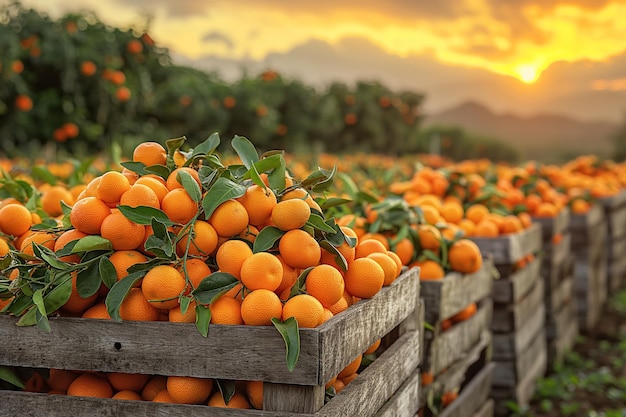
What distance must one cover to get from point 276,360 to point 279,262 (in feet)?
0.81

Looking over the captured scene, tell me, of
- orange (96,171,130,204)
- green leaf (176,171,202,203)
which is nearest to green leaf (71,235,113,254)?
orange (96,171,130,204)

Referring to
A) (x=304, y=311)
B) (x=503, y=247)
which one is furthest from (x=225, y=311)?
(x=503, y=247)

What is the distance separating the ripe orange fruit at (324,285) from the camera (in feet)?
5.80

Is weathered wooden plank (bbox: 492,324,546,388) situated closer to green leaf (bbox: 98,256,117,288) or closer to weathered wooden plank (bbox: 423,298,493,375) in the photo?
weathered wooden plank (bbox: 423,298,493,375)

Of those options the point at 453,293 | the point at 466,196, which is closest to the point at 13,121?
the point at 466,196

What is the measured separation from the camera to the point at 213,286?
171 cm

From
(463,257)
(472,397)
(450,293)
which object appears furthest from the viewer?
(472,397)

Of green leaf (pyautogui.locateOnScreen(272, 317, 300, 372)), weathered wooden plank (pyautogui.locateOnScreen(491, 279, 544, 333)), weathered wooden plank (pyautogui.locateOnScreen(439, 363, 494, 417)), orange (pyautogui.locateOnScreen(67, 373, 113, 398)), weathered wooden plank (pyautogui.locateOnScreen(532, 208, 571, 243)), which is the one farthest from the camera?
weathered wooden plank (pyautogui.locateOnScreen(532, 208, 571, 243))

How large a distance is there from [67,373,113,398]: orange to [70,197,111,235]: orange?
0.37m

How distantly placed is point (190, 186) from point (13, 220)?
64 centimetres

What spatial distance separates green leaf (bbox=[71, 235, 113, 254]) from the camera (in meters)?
1.75

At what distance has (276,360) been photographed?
1617mm

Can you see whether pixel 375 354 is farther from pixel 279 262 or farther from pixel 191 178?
pixel 191 178

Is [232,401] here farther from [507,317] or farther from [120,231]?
[507,317]
